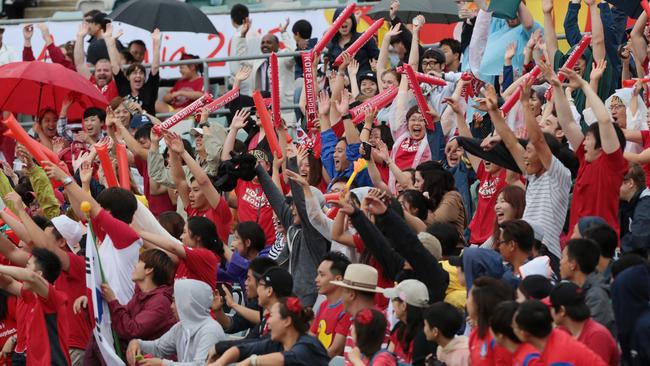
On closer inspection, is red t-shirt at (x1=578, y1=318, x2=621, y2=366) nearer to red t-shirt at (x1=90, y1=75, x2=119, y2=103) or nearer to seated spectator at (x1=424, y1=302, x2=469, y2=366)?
seated spectator at (x1=424, y1=302, x2=469, y2=366)

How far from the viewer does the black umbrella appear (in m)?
17.7

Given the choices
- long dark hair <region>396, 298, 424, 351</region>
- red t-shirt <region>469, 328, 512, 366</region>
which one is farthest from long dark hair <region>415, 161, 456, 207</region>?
red t-shirt <region>469, 328, 512, 366</region>

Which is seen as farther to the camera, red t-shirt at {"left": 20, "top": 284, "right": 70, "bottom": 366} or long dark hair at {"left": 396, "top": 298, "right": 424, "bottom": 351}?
red t-shirt at {"left": 20, "top": 284, "right": 70, "bottom": 366}

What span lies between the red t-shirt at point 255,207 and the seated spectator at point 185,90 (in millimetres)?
4345

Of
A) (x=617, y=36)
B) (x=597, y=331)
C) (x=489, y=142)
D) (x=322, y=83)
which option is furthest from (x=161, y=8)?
(x=597, y=331)

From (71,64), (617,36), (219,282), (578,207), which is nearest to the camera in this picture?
(578,207)

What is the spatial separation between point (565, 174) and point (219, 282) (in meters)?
2.78

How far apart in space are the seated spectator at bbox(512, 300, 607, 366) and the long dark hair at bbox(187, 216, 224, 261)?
3.73 m

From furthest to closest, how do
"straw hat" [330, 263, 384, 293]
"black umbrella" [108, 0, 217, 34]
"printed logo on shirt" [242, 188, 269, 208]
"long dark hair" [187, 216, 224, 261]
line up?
"black umbrella" [108, 0, 217, 34] → "printed logo on shirt" [242, 188, 269, 208] → "long dark hair" [187, 216, 224, 261] → "straw hat" [330, 263, 384, 293]

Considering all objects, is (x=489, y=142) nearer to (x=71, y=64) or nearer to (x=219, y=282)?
(x=219, y=282)

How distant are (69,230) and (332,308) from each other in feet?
9.17

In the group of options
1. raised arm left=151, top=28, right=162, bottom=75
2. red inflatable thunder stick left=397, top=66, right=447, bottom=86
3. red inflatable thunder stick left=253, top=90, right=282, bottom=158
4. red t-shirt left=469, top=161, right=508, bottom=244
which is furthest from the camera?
raised arm left=151, top=28, right=162, bottom=75

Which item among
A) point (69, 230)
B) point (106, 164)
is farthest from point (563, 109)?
point (69, 230)

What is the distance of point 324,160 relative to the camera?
14.2 meters
